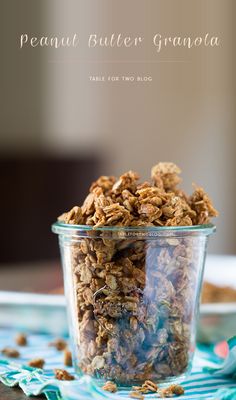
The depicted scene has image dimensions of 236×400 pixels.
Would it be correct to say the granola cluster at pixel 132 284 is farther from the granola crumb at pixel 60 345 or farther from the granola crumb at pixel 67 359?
the granola crumb at pixel 60 345

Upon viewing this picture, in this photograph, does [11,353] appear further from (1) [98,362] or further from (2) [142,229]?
(2) [142,229]

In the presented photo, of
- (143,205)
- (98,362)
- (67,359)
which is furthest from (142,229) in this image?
(67,359)

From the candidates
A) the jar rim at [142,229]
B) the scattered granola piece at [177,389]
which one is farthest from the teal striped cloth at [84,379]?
the jar rim at [142,229]

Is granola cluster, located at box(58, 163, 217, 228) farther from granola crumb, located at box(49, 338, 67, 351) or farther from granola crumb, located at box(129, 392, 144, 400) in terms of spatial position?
granola crumb, located at box(49, 338, 67, 351)

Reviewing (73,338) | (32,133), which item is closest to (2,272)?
(73,338)

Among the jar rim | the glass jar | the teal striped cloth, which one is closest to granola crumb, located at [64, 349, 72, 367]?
the teal striped cloth

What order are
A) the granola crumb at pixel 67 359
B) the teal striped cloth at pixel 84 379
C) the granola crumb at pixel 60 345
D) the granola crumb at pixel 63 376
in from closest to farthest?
the teal striped cloth at pixel 84 379
the granola crumb at pixel 63 376
the granola crumb at pixel 67 359
the granola crumb at pixel 60 345

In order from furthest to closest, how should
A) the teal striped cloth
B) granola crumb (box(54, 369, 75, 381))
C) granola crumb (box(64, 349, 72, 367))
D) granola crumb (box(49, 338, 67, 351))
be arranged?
1. granola crumb (box(49, 338, 67, 351))
2. granola crumb (box(64, 349, 72, 367))
3. granola crumb (box(54, 369, 75, 381))
4. the teal striped cloth
